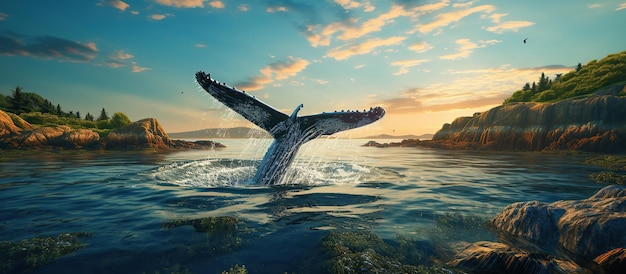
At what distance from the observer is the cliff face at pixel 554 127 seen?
3656 centimetres

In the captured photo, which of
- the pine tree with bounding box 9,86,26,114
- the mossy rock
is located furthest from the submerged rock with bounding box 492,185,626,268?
the pine tree with bounding box 9,86,26,114

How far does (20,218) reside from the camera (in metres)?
7.04

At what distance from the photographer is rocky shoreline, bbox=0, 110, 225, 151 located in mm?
39469

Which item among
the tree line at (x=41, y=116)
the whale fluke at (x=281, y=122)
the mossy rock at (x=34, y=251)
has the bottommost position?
the mossy rock at (x=34, y=251)

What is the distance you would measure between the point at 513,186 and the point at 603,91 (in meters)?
62.4

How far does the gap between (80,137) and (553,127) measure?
72.5 m

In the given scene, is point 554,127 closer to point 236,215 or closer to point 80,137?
point 236,215

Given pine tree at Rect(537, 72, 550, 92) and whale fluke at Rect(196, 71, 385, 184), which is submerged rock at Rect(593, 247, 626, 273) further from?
pine tree at Rect(537, 72, 550, 92)

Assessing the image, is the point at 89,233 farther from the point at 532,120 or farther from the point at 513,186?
the point at 532,120

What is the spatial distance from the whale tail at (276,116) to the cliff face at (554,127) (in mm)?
41937

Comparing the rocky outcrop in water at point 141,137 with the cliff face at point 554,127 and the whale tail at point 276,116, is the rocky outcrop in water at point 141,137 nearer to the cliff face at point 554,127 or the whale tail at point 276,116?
the whale tail at point 276,116

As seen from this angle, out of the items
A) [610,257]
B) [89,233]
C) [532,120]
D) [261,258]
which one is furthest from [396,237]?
[532,120]

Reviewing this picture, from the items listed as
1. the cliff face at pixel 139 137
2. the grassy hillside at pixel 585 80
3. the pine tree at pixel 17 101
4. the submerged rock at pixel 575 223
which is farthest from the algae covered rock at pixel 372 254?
the pine tree at pixel 17 101

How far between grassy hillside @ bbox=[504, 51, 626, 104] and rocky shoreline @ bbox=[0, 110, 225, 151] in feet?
271
